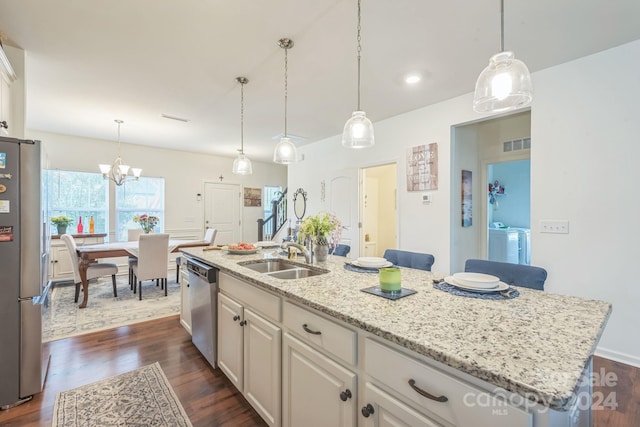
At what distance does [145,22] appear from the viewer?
2215 mm

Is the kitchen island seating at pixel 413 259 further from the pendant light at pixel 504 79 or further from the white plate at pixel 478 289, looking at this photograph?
the pendant light at pixel 504 79

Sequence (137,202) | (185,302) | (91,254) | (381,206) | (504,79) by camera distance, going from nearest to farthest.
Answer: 1. (504,79)
2. (185,302)
3. (91,254)
4. (381,206)
5. (137,202)

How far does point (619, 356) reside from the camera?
2.50m

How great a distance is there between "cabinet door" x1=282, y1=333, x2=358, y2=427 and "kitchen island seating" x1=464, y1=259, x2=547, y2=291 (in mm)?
1236

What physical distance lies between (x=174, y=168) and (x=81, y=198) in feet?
5.94

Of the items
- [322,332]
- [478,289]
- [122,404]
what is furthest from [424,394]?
[122,404]

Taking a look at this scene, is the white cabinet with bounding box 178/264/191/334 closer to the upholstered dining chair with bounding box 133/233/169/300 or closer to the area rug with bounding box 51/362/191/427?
the area rug with bounding box 51/362/191/427

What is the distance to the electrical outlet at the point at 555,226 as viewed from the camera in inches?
109

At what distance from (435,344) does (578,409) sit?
2.00 feet

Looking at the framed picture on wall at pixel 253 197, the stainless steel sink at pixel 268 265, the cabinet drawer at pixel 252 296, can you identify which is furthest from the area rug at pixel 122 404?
the framed picture on wall at pixel 253 197

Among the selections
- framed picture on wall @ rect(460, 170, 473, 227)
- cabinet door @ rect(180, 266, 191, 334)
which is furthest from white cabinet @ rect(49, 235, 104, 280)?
framed picture on wall @ rect(460, 170, 473, 227)

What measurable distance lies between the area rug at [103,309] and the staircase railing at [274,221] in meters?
2.88

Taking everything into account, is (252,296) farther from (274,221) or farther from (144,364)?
(274,221)

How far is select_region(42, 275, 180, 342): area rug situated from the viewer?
3172 mm
